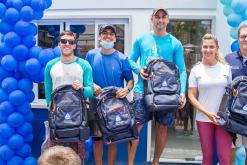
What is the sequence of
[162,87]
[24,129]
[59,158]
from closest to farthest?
[59,158]
[162,87]
[24,129]

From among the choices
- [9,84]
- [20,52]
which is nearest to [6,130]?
[9,84]

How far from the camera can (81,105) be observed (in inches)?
151

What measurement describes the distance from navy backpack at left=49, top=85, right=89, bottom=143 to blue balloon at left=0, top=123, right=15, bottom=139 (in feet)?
3.63

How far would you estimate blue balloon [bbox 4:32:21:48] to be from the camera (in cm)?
455

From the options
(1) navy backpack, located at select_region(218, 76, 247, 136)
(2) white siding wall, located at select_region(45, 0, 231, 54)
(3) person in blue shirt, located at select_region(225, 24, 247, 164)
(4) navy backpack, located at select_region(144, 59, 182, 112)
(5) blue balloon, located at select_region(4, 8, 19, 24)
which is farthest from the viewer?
(2) white siding wall, located at select_region(45, 0, 231, 54)

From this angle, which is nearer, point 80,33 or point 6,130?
point 6,130

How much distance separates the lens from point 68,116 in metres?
3.77

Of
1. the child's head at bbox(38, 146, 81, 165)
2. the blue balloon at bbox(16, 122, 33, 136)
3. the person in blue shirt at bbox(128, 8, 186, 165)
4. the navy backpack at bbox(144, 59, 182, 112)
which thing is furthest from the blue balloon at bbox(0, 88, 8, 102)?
the child's head at bbox(38, 146, 81, 165)

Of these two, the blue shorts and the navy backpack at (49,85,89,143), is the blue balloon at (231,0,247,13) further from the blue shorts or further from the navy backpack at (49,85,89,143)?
the navy backpack at (49,85,89,143)

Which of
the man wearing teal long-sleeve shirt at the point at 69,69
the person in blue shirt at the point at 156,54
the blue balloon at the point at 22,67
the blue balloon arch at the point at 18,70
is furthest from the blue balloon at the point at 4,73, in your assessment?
the person in blue shirt at the point at 156,54

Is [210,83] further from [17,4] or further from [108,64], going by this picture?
[17,4]

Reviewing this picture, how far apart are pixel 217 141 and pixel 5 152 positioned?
256 centimetres

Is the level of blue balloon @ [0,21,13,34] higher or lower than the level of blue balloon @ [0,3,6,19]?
lower

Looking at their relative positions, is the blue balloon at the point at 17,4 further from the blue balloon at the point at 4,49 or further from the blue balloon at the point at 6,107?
the blue balloon at the point at 6,107
